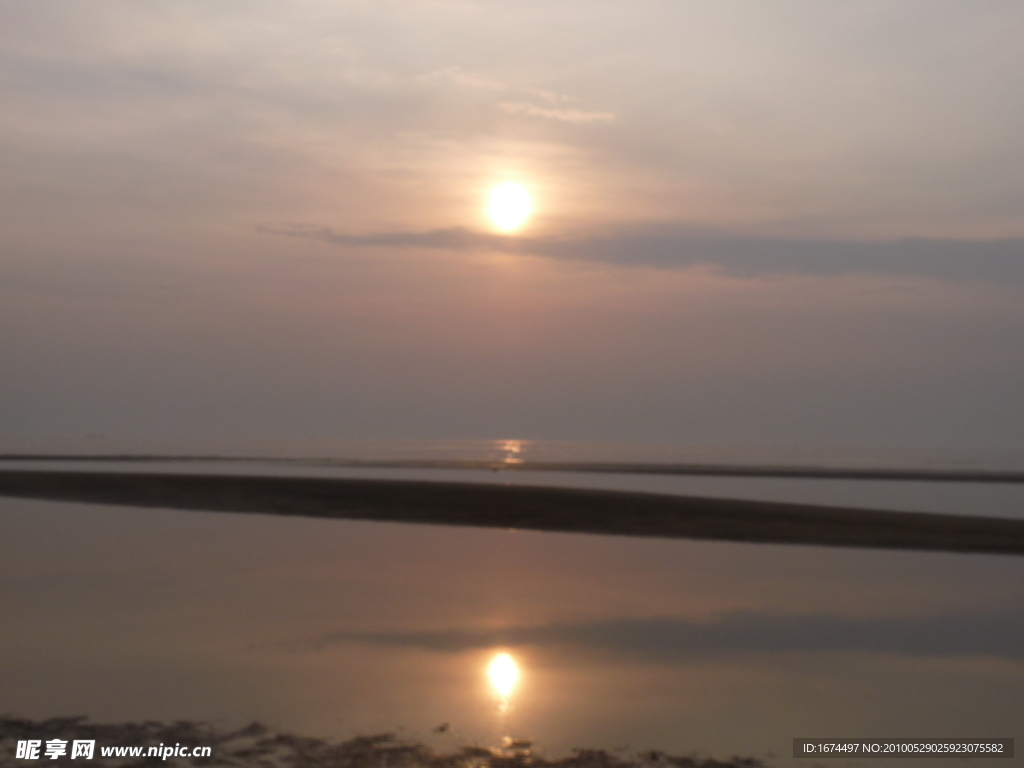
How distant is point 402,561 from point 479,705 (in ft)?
32.2

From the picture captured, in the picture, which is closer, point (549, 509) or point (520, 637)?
point (520, 637)

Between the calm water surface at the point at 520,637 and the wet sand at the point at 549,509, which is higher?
the wet sand at the point at 549,509

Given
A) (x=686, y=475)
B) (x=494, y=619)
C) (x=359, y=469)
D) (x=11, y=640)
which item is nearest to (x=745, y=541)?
(x=494, y=619)

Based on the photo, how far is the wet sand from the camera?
24.1 metres

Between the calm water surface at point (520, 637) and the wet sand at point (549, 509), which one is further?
the wet sand at point (549, 509)

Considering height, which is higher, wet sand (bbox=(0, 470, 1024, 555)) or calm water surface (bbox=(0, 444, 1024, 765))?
wet sand (bbox=(0, 470, 1024, 555))

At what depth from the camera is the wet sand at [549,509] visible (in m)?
24.1

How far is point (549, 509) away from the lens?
2902 cm

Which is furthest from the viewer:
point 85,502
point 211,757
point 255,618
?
point 85,502

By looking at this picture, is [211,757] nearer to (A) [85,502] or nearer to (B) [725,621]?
(B) [725,621]

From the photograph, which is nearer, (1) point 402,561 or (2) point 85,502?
(1) point 402,561

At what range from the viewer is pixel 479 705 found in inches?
379

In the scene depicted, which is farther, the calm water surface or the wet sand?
the wet sand

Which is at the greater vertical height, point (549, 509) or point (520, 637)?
point (549, 509)
